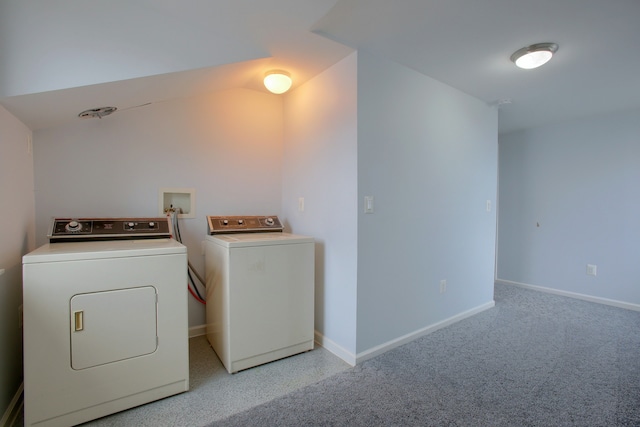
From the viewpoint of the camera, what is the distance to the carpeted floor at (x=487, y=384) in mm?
1526

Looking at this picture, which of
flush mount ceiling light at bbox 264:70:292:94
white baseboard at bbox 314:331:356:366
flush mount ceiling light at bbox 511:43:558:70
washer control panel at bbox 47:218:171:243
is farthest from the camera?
flush mount ceiling light at bbox 264:70:292:94

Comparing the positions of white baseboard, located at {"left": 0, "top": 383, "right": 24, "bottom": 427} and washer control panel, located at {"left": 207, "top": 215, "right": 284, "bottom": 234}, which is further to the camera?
washer control panel, located at {"left": 207, "top": 215, "right": 284, "bottom": 234}

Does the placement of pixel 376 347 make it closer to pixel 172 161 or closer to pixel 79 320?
pixel 79 320

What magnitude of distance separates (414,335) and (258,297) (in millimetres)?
1317

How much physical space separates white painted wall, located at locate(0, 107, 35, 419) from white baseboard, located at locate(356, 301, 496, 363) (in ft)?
6.25

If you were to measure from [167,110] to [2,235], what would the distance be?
1.31 m

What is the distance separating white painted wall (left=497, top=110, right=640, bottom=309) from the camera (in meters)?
3.25

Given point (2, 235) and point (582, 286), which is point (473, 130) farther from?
point (2, 235)

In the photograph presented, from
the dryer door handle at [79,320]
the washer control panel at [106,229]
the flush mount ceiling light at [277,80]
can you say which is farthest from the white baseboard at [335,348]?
the flush mount ceiling light at [277,80]

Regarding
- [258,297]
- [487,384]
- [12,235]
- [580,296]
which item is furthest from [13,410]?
[580,296]

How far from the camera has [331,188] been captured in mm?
2238

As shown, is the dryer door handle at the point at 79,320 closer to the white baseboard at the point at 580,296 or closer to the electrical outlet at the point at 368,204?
the electrical outlet at the point at 368,204

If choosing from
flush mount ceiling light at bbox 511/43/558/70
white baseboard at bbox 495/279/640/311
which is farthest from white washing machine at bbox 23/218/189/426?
white baseboard at bbox 495/279/640/311

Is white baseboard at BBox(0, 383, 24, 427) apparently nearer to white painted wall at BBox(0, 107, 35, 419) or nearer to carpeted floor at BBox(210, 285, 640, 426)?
white painted wall at BBox(0, 107, 35, 419)
